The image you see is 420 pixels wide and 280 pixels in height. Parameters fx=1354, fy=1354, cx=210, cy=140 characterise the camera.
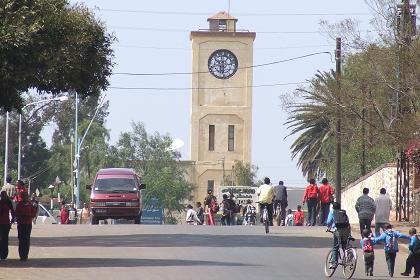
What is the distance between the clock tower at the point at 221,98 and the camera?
121750 millimetres

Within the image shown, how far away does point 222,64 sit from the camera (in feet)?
404

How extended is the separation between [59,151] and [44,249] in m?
88.0

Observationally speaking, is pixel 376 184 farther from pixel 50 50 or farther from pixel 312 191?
pixel 50 50

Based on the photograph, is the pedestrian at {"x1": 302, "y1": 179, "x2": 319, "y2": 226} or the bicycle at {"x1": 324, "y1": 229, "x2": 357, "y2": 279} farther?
the pedestrian at {"x1": 302, "y1": 179, "x2": 319, "y2": 226}

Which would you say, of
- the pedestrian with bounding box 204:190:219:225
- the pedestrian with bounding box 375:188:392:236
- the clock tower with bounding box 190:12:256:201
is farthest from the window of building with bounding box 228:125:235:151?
the pedestrian with bounding box 375:188:392:236

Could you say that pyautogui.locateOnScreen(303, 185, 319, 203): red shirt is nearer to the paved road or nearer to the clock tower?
the paved road

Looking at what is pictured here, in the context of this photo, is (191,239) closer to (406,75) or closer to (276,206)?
(406,75)

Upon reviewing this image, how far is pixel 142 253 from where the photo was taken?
30859 millimetres

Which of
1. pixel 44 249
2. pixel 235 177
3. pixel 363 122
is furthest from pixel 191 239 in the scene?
pixel 235 177

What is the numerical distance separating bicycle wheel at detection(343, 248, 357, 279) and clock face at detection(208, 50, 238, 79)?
9592 cm

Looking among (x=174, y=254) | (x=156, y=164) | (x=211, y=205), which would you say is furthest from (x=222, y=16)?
(x=174, y=254)

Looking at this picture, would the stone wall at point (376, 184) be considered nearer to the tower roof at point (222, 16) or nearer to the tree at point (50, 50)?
the tree at point (50, 50)

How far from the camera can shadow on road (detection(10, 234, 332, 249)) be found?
34000 mm

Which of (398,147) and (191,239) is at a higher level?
(398,147)
